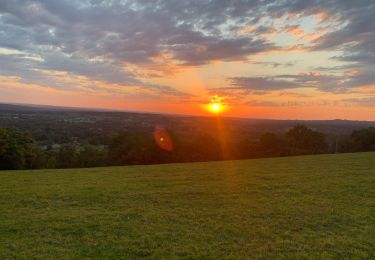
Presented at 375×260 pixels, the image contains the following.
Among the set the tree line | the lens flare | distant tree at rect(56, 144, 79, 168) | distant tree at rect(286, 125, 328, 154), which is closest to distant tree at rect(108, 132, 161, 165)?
the tree line

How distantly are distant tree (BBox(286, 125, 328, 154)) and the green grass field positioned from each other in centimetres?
3005

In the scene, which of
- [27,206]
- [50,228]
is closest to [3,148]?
[27,206]

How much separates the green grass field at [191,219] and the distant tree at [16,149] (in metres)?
17.2

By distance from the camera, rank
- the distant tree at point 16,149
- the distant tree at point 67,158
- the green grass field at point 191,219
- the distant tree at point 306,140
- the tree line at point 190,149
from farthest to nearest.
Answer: the distant tree at point 306,140, the distant tree at point 67,158, the tree line at point 190,149, the distant tree at point 16,149, the green grass field at point 191,219

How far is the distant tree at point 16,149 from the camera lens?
25734 mm

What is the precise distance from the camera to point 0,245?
5234mm

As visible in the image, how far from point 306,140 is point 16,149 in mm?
34141

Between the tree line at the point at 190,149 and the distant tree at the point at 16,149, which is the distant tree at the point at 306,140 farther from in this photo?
the distant tree at the point at 16,149

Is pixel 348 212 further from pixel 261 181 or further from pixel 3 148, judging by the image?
pixel 3 148

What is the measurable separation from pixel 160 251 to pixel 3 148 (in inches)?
986

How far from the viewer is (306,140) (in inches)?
1590

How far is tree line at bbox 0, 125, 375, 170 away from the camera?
34562 millimetres

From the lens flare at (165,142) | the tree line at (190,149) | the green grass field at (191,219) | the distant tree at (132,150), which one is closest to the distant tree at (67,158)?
the tree line at (190,149)

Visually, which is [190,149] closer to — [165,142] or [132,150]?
[165,142]
